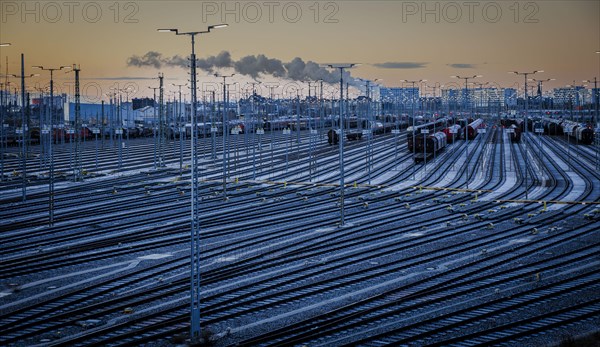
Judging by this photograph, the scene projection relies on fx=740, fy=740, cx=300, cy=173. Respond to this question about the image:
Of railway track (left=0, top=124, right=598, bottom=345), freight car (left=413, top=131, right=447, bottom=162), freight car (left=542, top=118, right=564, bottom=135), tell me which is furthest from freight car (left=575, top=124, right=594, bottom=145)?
railway track (left=0, top=124, right=598, bottom=345)

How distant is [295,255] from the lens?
78.5 ft

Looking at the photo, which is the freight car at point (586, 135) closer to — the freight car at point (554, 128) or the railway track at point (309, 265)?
the freight car at point (554, 128)

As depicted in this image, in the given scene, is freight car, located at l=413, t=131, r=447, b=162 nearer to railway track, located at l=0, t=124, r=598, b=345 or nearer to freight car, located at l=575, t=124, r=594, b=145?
railway track, located at l=0, t=124, r=598, b=345

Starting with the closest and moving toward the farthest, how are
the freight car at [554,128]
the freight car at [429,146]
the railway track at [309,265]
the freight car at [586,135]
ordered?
the railway track at [309,265] → the freight car at [429,146] → the freight car at [586,135] → the freight car at [554,128]

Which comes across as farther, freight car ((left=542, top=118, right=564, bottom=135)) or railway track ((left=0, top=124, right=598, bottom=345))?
freight car ((left=542, top=118, right=564, bottom=135))

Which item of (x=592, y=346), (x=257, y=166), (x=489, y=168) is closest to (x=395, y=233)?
(x=592, y=346)

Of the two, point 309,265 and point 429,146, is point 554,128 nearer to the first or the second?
point 429,146

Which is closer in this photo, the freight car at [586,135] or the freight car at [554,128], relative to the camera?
the freight car at [586,135]

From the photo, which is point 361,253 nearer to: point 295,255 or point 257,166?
point 295,255

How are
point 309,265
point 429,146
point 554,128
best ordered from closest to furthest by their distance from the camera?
point 309,265
point 429,146
point 554,128

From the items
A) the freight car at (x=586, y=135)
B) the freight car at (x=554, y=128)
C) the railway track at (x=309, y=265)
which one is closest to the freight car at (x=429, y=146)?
the railway track at (x=309, y=265)

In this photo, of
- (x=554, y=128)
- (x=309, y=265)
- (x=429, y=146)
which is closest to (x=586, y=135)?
(x=429, y=146)

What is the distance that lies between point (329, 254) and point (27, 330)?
1062 cm

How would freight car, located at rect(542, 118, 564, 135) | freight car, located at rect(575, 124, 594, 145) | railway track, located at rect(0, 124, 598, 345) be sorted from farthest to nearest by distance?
freight car, located at rect(542, 118, 564, 135)
freight car, located at rect(575, 124, 594, 145)
railway track, located at rect(0, 124, 598, 345)
